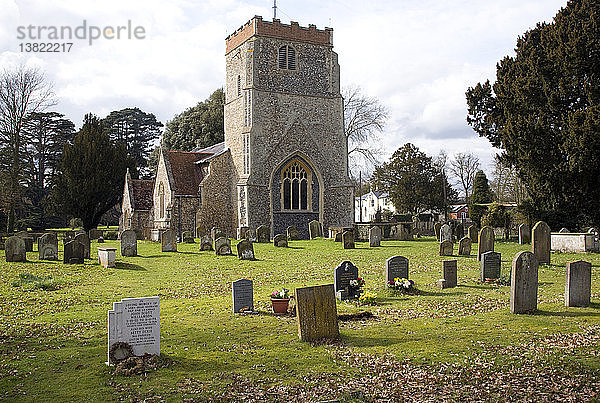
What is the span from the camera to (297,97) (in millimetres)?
37406

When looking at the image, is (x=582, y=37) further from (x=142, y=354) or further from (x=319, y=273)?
(x=142, y=354)

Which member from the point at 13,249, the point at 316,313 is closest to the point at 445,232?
the point at 13,249

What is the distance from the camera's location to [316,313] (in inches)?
334

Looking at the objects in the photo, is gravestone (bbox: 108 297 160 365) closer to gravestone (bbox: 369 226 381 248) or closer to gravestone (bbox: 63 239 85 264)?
gravestone (bbox: 63 239 85 264)

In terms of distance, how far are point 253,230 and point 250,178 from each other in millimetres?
3408

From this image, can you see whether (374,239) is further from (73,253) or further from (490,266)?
(73,253)

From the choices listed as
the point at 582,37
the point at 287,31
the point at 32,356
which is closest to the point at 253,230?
the point at 287,31

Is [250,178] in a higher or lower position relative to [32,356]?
higher

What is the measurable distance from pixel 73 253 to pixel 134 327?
13782mm

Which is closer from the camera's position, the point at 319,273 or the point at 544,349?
the point at 544,349

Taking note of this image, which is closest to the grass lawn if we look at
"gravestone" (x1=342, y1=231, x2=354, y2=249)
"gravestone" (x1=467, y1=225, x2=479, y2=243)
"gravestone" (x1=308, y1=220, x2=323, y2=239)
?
"gravestone" (x1=467, y1=225, x2=479, y2=243)

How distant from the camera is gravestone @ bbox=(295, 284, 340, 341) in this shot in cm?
841

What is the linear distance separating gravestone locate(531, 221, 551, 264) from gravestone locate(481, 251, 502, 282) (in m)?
3.30

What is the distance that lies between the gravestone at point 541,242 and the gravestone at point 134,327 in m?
13.1
